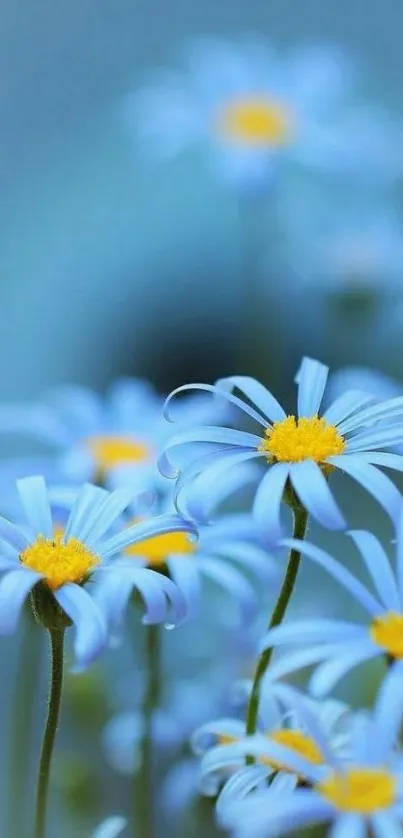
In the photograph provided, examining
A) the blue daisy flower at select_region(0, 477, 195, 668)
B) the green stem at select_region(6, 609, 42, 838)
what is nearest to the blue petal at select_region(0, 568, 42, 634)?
the blue daisy flower at select_region(0, 477, 195, 668)

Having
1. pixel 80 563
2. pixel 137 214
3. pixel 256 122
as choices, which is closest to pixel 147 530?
pixel 80 563

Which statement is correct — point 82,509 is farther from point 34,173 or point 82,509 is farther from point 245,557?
point 34,173

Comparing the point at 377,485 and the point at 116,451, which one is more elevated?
the point at 116,451

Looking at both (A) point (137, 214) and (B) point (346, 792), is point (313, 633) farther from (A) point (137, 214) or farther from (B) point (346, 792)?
(A) point (137, 214)

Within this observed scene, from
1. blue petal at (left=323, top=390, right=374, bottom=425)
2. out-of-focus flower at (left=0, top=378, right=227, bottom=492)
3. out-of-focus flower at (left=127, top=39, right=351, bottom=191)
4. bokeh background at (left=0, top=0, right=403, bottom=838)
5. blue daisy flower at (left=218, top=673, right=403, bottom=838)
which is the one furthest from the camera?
bokeh background at (left=0, top=0, right=403, bottom=838)

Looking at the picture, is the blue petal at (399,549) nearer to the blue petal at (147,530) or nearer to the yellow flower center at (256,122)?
the blue petal at (147,530)

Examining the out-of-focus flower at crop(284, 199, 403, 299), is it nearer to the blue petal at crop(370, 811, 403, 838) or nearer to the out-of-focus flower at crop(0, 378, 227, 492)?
the out-of-focus flower at crop(0, 378, 227, 492)
